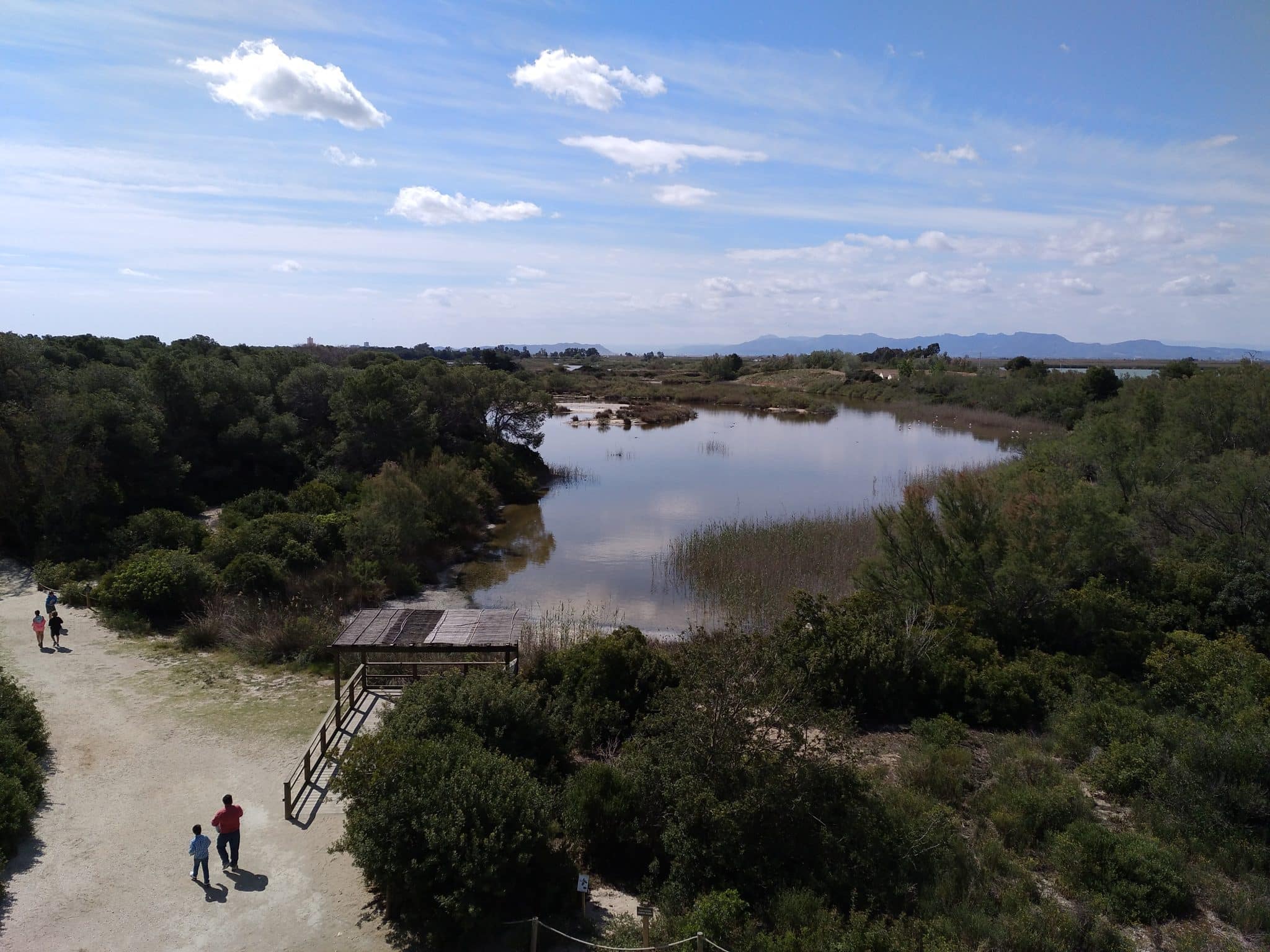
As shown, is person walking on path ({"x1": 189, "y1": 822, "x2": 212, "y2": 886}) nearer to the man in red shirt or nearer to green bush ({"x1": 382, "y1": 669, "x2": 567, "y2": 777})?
the man in red shirt

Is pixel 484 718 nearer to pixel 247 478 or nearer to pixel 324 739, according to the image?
pixel 324 739

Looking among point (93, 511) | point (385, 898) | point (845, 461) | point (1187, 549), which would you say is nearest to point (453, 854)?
point (385, 898)

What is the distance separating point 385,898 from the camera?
358 inches

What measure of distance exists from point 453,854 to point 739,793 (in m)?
3.61

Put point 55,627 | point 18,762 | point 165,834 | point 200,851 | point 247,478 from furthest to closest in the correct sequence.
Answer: point 247,478
point 55,627
point 18,762
point 165,834
point 200,851

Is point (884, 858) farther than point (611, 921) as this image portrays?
Yes

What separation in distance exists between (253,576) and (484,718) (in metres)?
12.0

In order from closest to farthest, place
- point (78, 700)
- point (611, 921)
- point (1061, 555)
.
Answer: point (611, 921) < point (78, 700) < point (1061, 555)

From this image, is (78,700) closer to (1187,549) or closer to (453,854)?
(453,854)

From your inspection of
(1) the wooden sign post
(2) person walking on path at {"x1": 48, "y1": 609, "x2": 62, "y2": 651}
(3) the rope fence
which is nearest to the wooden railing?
→ (3) the rope fence

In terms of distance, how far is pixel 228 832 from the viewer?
9.52 meters

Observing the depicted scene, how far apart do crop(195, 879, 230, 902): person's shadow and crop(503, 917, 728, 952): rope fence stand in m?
3.48

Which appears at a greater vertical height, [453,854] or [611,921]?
[453,854]

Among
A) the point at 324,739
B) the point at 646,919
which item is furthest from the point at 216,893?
the point at 646,919
